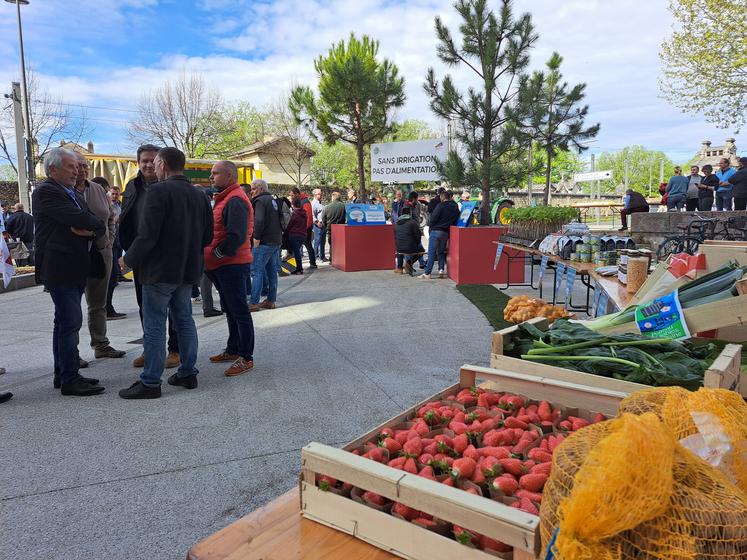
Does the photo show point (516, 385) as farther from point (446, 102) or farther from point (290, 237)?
point (446, 102)

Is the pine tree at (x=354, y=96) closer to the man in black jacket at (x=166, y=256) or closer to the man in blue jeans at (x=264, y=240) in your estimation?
the man in blue jeans at (x=264, y=240)

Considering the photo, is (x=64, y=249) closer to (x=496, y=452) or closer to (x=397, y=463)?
(x=397, y=463)

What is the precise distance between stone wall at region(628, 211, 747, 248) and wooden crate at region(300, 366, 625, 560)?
1396 centimetres

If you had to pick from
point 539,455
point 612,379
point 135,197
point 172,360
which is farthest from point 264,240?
point 539,455

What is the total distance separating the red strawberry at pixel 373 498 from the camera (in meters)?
1.52

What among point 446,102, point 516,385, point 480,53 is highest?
point 480,53

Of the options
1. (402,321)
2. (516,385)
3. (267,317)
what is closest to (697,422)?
(516,385)

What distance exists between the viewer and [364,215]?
12.6 metres

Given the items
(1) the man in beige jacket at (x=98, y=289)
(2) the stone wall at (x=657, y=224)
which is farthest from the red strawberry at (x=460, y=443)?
(2) the stone wall at (x=657, y=224)

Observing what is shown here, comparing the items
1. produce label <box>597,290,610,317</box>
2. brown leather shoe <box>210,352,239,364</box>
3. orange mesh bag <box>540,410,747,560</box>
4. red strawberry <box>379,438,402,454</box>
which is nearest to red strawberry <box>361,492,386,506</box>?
red strawberry <box>379,438,402,454</box>

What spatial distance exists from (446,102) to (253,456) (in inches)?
421

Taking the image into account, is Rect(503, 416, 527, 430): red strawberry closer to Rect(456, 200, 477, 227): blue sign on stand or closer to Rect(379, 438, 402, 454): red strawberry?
Rect(379, 438, 402, 454): red strawberry

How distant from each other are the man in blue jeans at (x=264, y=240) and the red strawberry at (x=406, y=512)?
6.43 m

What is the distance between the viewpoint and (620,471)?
96cm
